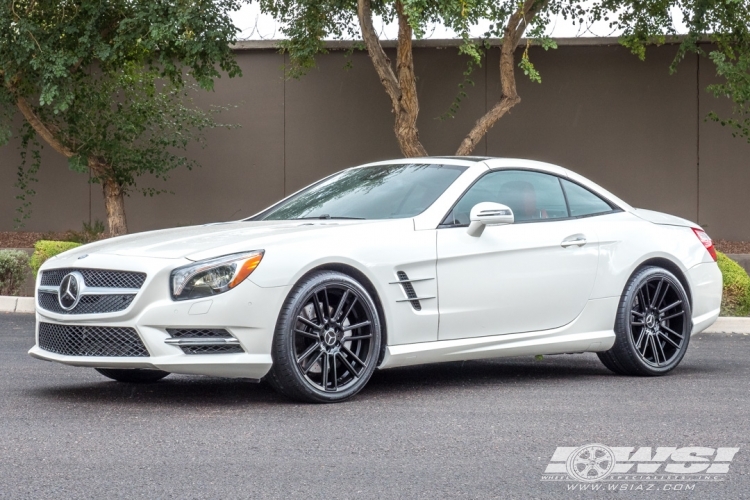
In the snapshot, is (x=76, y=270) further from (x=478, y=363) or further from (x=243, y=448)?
(x=478, y=363)

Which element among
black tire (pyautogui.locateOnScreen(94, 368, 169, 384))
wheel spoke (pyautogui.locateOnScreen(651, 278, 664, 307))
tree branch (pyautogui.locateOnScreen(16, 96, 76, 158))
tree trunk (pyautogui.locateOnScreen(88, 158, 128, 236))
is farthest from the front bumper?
tree trunk (pyautogui.locateOnScreen(88, 158, 128, 236))

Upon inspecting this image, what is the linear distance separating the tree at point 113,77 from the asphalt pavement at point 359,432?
7.54m

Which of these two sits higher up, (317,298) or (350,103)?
(350,103)

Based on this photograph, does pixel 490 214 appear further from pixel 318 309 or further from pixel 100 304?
pixel 100 304

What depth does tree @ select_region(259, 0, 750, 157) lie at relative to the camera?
49.7 ft

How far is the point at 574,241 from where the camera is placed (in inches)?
300

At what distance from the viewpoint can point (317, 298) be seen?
6.40 metres

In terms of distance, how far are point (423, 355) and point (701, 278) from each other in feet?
8.55

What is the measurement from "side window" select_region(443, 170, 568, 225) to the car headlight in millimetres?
1724

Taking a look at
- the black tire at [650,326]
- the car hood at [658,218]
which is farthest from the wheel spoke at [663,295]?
the car hood at [658,218]

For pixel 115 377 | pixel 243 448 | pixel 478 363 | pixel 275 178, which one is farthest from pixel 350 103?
pixel 243 448

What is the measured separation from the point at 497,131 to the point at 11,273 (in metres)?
8.94

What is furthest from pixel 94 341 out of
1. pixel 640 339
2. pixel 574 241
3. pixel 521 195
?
pixel 640 339

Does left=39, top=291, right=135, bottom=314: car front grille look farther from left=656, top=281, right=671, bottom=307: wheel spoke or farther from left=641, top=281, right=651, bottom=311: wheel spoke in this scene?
left=656, top=281, right=671, bottom=307: wheel spoke
